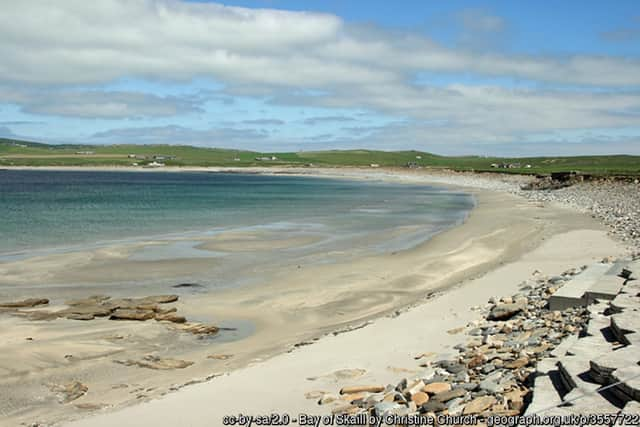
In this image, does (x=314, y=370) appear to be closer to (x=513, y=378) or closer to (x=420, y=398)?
(x=420, y=398)

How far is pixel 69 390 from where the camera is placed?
10148 millimetres

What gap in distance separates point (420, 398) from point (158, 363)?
19.6 ft

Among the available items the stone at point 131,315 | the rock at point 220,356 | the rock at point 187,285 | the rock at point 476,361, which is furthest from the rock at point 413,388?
the rock at point 187,285

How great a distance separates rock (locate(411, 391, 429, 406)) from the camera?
24.8ft

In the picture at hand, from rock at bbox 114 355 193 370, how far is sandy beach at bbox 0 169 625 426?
177 millimetres

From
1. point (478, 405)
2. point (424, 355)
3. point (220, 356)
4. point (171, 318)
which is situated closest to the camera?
point (478, 405)

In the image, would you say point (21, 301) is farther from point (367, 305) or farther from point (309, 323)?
point (367, 305)

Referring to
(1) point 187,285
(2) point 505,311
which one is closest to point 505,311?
(2) point 505,311

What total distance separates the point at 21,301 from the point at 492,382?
1402cm

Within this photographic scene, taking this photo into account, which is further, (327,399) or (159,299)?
(159,299)

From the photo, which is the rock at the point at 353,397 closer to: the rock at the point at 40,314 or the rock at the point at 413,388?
the rock at the point at 413,388

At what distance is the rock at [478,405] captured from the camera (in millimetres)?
6922

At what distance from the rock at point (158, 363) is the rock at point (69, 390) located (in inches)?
49.9

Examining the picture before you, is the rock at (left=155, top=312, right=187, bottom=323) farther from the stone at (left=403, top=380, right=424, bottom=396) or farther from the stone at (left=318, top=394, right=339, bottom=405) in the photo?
the stone at (left=403, top=380, right=424, bottom=396)
